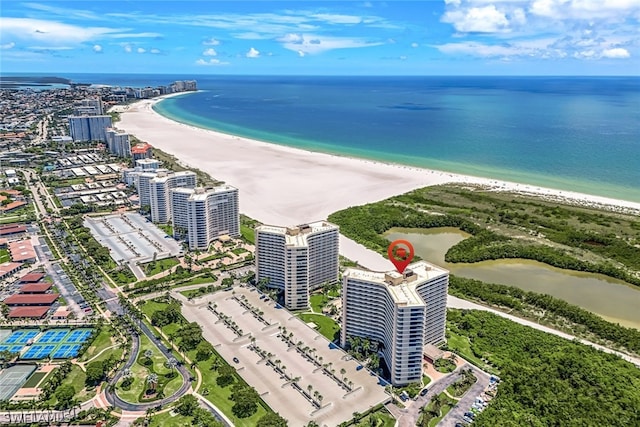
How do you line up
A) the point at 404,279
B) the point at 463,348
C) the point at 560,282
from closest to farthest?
the point at 404,279 → the point at 463,348 → the point at 560,282

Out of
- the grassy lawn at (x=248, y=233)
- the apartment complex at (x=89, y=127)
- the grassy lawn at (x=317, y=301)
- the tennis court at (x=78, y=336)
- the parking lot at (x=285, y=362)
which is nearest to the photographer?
the parking lot at (x=285, y=362)

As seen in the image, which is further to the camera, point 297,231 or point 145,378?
point 297,231

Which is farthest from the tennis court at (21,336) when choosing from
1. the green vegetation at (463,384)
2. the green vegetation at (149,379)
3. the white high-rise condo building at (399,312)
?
the green vegetation at (463,384)

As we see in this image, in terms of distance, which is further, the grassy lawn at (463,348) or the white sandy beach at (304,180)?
the white sandy beach at (304,180)

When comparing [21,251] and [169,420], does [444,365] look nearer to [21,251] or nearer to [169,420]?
[169,420]

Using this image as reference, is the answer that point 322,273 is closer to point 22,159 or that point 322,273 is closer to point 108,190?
point 108,190

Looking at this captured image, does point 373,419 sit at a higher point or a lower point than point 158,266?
lower

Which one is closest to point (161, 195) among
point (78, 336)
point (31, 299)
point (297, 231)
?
point (31, 299)

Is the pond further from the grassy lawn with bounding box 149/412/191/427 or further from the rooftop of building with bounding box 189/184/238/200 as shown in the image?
the grassy lawn with bounding box 149/412/191/427

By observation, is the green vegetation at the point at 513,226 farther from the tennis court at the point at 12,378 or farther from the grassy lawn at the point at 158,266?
the tennis court at the point at 12,378
